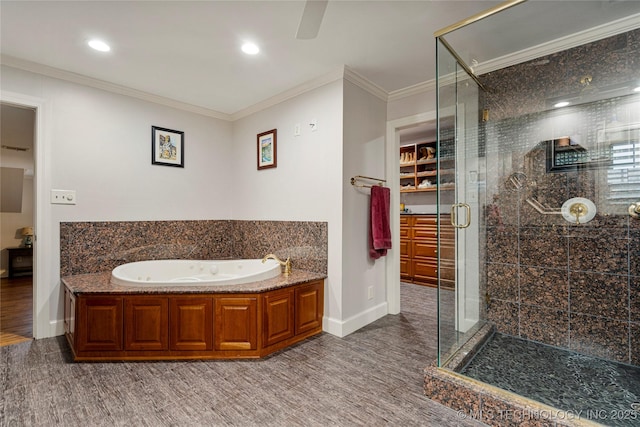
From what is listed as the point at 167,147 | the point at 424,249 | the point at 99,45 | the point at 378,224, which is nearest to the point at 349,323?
the point at 378,224

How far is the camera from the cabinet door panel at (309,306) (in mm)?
2727

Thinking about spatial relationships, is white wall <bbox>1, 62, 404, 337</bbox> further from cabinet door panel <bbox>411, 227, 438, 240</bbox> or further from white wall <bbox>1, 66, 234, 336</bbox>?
cabinet door panel <bbox>411, 227, 438, 240</bbox>

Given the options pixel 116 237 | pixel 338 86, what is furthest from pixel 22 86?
pixel 338 86

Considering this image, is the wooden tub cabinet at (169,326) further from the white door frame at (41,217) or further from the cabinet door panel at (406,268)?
the cabinet door panel at (406,268)

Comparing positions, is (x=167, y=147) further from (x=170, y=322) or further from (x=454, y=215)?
(x=454, y=215)

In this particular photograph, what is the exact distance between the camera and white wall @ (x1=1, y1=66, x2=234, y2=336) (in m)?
2.80

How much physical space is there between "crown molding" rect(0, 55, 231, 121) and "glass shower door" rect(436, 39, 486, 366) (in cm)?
292

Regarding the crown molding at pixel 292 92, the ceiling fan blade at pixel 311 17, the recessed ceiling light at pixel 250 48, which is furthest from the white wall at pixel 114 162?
the ceiling fan blade at pixel 311 17

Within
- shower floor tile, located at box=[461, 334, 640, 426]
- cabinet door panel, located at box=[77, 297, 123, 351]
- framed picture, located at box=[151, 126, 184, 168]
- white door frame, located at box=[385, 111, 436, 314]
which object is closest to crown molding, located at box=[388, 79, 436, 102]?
white door frame, located at box=[385, 111, 436, 314]

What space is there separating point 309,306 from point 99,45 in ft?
9.02

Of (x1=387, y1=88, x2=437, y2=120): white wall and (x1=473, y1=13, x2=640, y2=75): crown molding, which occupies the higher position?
(x1=473, y1=13, x2=640, y2=75): crown molding

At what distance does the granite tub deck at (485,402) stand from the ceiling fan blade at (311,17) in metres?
2.08

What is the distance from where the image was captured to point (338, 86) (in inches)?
113

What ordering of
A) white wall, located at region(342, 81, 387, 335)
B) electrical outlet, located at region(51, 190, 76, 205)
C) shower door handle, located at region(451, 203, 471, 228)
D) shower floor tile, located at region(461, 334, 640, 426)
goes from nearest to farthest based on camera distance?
shower floor tile, located at region(461, 334, 640, 426) < shower door handle, located at region(451, 203, 471, 228) < electrical outlet, located at region(51, 190, 76, 205) < white wall, located at region(342, 81, 387, 335)
